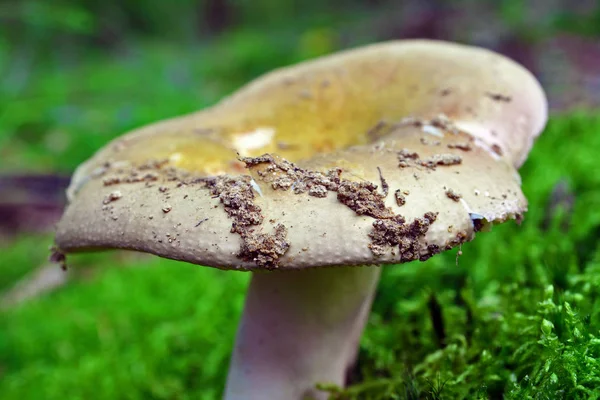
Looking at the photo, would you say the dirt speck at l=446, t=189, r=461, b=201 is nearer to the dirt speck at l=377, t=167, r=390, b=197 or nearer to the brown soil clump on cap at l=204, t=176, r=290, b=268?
the dirt speck at l=377, t=167, r=390, b=197

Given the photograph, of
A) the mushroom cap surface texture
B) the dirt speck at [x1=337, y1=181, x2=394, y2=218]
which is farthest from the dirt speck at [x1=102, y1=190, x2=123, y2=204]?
the dirt speck at [x1=337, y1=181, x2=394, y2=218]

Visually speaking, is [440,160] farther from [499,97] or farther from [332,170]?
[499,97]

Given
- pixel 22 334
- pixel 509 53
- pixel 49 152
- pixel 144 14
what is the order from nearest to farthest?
pixel 22 334, pixel 49 152, pixel 509 53, pixel 144 14

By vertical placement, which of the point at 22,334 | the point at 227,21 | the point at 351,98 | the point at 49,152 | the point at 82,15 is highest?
the point at 351,98

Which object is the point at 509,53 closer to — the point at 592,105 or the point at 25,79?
the point at 592,105

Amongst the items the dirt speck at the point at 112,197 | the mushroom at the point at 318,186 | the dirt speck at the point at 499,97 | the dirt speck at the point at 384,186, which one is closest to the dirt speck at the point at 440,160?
the mushroom at the point at 318,186

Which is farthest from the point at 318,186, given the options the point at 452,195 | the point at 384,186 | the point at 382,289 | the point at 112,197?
the point at 382,289

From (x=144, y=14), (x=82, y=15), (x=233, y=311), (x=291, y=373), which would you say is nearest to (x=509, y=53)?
(x=82, y=15)
